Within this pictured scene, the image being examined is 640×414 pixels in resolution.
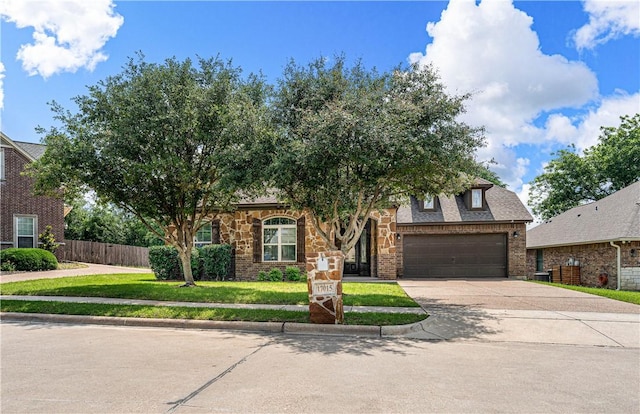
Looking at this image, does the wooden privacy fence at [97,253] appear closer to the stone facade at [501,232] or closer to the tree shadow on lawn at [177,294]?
the tree shadow on lawn at [177,294]

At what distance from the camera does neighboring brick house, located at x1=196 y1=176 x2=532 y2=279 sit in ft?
62.4

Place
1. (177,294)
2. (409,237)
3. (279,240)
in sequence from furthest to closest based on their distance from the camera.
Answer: (409,237) < (279,240) < (177,294)

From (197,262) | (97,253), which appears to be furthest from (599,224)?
(97,253)

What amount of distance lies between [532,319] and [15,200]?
2438 centimetres

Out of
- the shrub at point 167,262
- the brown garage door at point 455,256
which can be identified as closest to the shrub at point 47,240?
the shrub at point 167,262

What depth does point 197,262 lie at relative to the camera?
1847cm

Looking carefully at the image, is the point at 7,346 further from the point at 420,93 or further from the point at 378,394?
the point at 420,93

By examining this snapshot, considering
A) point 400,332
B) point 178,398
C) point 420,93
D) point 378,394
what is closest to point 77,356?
point 178,398

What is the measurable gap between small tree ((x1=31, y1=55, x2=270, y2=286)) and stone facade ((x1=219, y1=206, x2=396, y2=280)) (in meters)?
5.83

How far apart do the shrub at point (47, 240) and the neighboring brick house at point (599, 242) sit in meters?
27.1

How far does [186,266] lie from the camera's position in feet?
47.8

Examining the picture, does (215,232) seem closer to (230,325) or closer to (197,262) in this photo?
(197,262)

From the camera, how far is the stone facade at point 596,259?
18641 mm

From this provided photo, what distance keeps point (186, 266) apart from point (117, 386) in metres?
9.75
